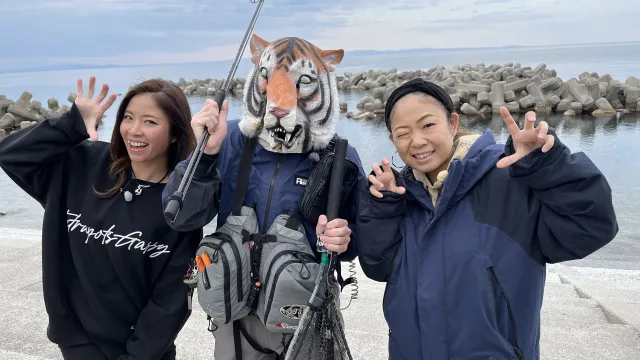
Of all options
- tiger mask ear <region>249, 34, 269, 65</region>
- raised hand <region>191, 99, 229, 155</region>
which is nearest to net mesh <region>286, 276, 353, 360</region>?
raised hand <region>191, 99, 229, 155</region>

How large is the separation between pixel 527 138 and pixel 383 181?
554 mm

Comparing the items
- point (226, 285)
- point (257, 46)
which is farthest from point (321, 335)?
point (257, 46)

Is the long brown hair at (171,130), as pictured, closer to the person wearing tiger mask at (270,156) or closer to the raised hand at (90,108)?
the raised hand at (90,108)

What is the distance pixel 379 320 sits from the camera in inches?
157

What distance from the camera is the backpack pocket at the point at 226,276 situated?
208 centimetres

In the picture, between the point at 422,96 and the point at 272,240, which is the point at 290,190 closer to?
the point at 272,240

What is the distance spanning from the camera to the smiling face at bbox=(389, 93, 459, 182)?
195 centimetres

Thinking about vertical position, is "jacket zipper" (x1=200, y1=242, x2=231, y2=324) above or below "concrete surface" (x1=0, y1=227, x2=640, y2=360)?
above

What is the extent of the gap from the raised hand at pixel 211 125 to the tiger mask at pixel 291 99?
15cm

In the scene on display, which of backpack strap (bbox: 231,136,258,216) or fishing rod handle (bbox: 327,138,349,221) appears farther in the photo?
backpack strap (bbox: 231,136,258,216)

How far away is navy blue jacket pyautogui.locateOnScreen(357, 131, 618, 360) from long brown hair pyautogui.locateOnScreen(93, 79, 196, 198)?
3.31ft

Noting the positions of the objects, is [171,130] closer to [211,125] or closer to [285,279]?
[211,125]

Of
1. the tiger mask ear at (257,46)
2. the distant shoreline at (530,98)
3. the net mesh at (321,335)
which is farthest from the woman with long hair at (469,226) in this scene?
the distant shoreline at (530,98)

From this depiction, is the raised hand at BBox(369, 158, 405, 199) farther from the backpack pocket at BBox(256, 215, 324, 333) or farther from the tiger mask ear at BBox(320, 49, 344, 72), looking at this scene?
the tiger mask ear at BBox(320, 49, 344, 72)
